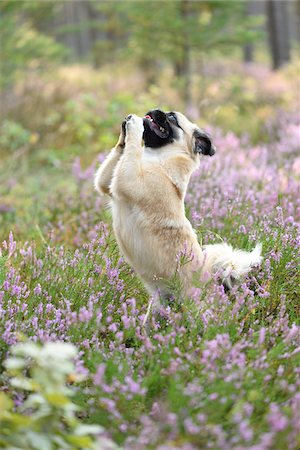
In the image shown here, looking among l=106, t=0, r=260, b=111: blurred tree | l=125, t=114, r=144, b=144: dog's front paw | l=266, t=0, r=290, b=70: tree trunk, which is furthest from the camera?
l=266, t=0, r=290, b=70: tree trunk

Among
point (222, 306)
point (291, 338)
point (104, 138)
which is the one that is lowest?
point (291, 338)

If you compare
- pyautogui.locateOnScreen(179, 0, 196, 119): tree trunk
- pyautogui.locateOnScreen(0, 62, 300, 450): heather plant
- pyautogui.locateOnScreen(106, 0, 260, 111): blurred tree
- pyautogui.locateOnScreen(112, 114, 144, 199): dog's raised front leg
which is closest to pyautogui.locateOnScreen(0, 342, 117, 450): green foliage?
pyautogui.locateOnScreen(0, 62, 300, 450): heather plant

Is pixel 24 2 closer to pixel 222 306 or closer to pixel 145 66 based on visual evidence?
pixel 145 66

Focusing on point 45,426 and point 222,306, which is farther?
point 222,306

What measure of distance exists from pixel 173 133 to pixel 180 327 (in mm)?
1628

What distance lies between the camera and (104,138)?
9.18m

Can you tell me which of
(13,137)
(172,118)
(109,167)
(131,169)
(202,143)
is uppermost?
(13,137)

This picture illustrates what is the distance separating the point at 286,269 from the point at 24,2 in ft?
32.7

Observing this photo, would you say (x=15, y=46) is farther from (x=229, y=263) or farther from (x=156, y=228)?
(x=229, y=263)

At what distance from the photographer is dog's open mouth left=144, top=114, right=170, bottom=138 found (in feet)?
14.3

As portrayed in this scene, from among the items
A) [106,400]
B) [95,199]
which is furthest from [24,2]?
[106,400]

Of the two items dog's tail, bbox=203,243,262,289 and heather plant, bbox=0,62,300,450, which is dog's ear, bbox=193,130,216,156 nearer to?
heather plant, bbox=0,62,300,450

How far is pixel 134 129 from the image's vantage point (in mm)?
4062

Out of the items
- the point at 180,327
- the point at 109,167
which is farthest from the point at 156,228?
the point at 180,327
